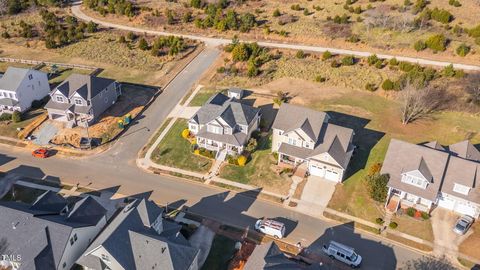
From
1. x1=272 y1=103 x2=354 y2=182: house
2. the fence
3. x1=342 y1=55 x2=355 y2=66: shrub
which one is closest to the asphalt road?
x1=342 y1=55 x2=355 y2=66: shrub

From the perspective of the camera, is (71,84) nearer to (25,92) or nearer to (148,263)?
(25,92)

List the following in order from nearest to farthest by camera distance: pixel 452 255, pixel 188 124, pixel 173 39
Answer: pixel 452 255 < pixel 188 124 < pixel 173 39

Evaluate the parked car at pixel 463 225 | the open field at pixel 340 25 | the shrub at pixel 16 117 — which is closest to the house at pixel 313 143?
the parked car at pixel 463 225

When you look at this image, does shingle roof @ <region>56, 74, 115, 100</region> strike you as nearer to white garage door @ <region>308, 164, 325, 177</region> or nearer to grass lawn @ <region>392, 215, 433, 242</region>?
white garage door @ <region>308, 164, 325, 177</region>

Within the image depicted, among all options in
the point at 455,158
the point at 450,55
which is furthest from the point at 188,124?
the point at 450,55

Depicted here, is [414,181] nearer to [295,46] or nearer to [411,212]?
[411,212]

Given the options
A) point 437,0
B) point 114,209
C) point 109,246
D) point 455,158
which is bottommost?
point 114,209
